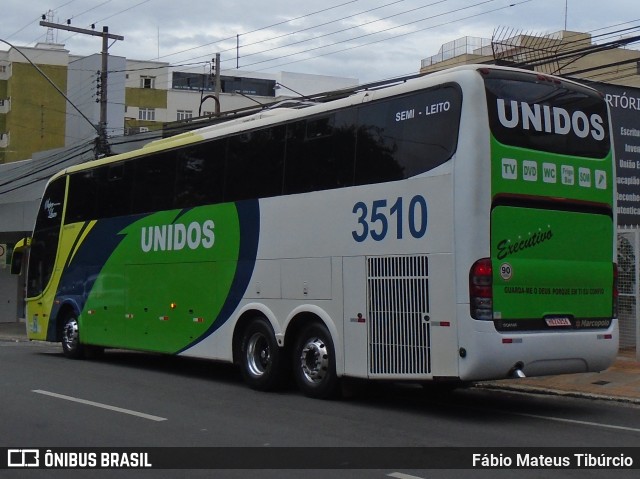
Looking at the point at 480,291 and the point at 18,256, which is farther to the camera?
the point at 18,256

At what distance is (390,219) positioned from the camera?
37.4 feet

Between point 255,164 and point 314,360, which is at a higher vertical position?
point 255,164

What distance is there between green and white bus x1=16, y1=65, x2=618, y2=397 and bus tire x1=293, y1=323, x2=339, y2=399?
3cm

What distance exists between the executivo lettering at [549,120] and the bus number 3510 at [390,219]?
4.76ft

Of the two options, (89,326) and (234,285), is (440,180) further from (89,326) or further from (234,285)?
(89,326)

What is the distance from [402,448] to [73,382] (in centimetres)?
750

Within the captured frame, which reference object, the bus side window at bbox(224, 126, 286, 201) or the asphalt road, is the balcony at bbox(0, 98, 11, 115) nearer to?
the asphalt road

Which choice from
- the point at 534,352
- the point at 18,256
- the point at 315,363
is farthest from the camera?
the point at 18,256

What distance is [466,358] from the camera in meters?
10.3

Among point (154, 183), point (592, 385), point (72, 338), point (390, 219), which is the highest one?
point (154, 183)

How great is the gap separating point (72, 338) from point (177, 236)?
16.9 ft

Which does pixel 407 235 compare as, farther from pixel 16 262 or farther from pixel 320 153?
pixel 16 262

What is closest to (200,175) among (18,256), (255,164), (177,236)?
(177,236)
